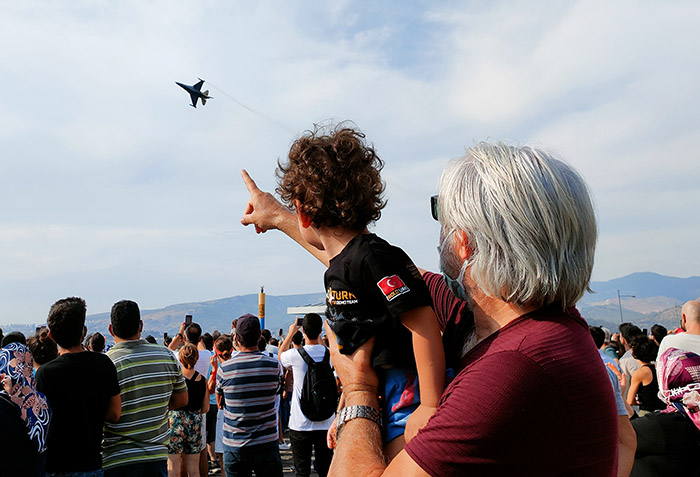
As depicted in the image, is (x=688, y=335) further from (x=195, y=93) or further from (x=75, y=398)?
(x=195, y=93)

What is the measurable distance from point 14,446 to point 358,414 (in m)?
3.17

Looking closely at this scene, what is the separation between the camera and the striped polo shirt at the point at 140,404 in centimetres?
489

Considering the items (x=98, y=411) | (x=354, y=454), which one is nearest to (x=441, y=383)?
(x=354, y=454)

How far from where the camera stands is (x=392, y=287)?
213 centimetres

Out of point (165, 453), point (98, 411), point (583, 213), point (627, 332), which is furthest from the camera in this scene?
point (627, 332)

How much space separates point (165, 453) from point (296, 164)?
3687mm

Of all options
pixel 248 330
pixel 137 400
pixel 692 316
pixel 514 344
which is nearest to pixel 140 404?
pixel 137 400

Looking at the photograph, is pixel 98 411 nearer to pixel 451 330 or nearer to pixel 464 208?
pixel 451 330

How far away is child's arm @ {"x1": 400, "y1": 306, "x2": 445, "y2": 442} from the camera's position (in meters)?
1.88

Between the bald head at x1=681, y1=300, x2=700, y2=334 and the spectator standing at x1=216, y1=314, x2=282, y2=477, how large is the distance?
453 cm

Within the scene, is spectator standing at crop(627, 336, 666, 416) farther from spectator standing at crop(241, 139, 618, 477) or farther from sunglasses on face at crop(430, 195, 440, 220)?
sunglasses on face at crop(430, 195, 440, 220)

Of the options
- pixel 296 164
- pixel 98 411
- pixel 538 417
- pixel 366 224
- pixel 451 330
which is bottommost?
pixel 98 411

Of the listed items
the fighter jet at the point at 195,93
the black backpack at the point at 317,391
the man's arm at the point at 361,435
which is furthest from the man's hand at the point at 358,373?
the fighter jet at the point at 195,93

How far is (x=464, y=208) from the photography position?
1677 millimetres
